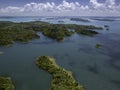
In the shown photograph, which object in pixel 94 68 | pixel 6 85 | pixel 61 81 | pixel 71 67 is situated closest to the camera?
pixel 6 85

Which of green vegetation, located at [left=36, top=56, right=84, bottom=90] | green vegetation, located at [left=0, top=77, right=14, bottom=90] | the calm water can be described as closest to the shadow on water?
the calm water

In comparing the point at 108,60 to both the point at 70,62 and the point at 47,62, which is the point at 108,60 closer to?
the point at 70,62

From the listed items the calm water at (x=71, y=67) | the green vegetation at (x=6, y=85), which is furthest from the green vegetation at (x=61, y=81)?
the green vegetation at (x=6, y=85)

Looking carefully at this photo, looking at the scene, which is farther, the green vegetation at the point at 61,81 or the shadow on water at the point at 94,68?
the shadow on water at the point at 94,68

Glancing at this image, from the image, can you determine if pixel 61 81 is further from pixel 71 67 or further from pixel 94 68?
pixel 94 68

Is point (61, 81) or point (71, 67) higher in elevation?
point (61, 81)

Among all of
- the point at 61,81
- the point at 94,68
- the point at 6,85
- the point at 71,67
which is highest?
the point at 6,85

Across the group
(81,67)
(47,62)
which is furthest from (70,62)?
(47,62)

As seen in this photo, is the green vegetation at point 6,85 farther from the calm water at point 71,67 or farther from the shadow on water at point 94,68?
the shadow on water at point 94,68

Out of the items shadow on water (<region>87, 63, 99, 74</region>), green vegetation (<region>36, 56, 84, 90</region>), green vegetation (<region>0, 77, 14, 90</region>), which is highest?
green vegetation (<region>0, 77, 14, 90</region>)

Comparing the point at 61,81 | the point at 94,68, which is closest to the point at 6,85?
the point at 61,81

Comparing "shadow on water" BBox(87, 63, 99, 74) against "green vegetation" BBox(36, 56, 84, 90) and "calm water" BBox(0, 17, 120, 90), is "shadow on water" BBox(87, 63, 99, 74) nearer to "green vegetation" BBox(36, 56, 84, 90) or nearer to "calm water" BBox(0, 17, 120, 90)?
"calm water" BBox(0, 17, 120, 90)

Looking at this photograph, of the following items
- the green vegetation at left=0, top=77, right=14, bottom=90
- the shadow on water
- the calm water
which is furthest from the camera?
the shadow on water
